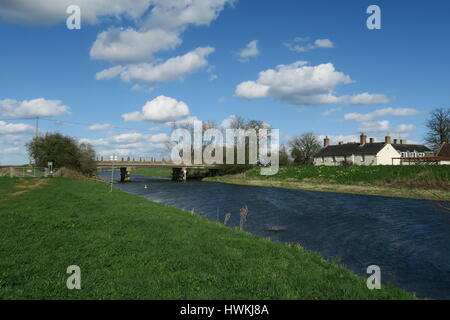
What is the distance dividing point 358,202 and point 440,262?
21.7 m

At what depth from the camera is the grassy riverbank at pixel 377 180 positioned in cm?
4069

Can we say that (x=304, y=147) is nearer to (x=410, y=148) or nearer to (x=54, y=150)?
(x=410, y=148)

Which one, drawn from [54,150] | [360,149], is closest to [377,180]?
[360,149]

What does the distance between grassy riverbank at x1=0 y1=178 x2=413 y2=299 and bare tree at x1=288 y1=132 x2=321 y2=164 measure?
10053 centimetres

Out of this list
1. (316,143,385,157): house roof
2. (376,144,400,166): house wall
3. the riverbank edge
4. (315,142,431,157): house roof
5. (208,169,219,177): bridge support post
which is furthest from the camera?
(208,169,219,177): bridge support post

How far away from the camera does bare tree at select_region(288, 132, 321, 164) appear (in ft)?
369

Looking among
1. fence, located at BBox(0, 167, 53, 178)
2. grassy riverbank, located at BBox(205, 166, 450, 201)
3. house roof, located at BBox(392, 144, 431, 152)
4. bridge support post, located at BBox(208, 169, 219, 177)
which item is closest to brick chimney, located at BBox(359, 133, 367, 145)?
house roof, located at BBox(392, 144, 431, 152)

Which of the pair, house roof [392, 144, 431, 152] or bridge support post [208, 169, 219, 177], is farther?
house roof [392, 144, 431, 152]

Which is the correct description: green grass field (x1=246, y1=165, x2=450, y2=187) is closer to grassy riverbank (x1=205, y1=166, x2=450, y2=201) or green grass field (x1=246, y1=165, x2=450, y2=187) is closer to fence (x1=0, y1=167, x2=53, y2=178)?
grassy riverbank (x1=205, y1=166, x2=450, y2=201)

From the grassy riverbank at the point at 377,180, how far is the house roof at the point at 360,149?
25.5m

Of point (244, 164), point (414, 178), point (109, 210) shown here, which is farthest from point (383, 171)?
point (109, 210)

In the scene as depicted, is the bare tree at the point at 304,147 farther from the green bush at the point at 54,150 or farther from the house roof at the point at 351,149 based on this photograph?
the green bush at the point at 54,150

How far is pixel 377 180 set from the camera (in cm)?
4850
